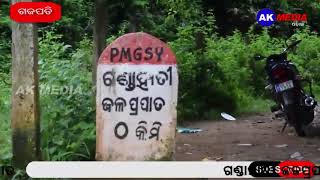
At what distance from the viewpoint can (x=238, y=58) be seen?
10023 mm

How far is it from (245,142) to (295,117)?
655mm

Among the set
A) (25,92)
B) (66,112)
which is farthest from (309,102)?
(25,92)

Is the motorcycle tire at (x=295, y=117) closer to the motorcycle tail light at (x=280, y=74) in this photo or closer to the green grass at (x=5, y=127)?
A: the motorcycle tail light at (x=280, y=74)

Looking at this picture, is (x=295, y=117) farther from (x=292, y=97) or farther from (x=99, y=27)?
(x=99, y=27)

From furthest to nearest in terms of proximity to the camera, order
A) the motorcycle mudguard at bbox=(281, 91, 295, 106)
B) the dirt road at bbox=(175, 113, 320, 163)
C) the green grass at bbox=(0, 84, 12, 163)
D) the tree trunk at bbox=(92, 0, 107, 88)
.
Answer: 1. the motorcycle mudguard at bbox=(281, 91, 295, 106)
2. the tree trunk at bbox=(92, 0, 107, 88)
3. the dirt road at bbox=(175, 113, 320, 163)
4. the green grass at bbox=(0, 84, 12, 163)

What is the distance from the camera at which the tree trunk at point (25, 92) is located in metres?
4.02

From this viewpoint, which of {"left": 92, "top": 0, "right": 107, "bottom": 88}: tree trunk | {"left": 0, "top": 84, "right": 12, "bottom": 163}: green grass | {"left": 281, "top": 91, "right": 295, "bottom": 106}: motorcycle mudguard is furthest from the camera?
{"left": 281, "top": 91, "right": 295, "bottom": 106}: motorcycle mudguard

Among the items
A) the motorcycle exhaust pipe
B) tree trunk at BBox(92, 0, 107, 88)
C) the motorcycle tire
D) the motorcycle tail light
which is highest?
tree trunk at BBox(92, 0, 107, 88)

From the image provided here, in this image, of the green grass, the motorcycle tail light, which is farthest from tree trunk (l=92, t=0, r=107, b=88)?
the motorcycle tail light

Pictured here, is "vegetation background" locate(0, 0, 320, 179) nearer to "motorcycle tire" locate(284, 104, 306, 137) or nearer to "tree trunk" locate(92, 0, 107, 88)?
Result: "tree trunk" locate(92, 0, 107, 88)

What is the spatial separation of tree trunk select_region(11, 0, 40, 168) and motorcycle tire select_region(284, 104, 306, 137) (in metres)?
3.34

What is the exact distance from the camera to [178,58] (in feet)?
27.7

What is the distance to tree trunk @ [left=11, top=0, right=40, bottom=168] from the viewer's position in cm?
402

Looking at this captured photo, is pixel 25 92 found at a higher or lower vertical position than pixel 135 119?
higher
